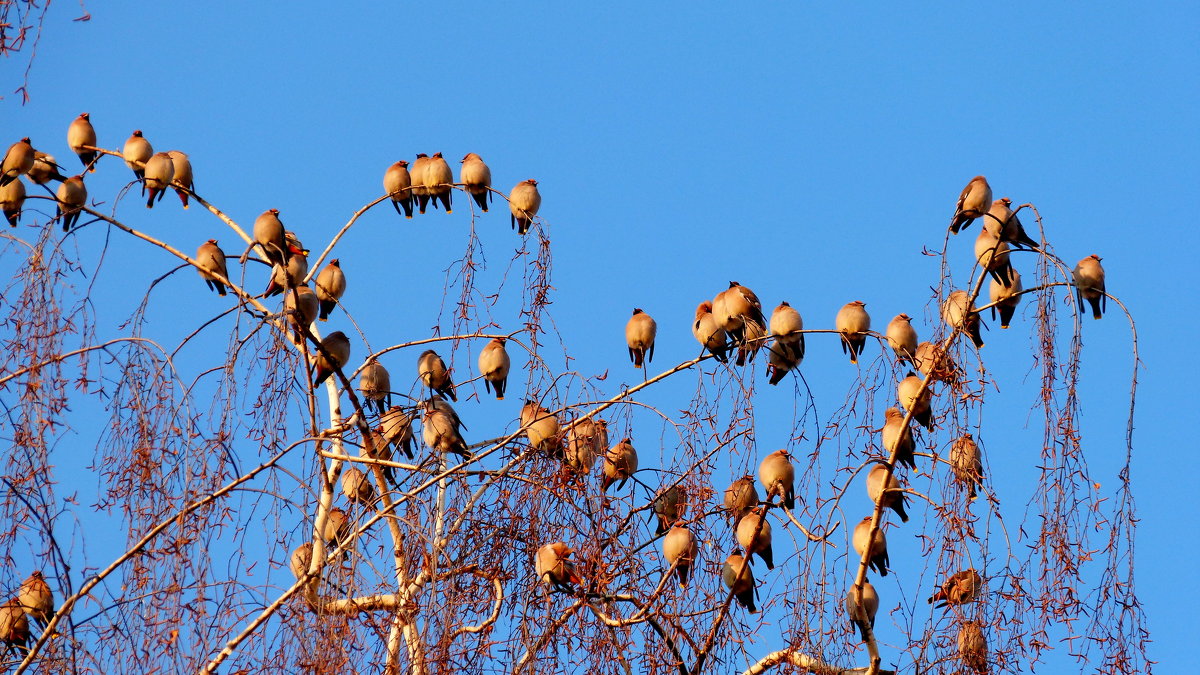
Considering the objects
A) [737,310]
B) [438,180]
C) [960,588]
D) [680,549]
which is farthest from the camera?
[438,180]

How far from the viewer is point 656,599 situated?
474 centimetres

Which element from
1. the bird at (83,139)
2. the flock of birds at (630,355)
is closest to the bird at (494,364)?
the flock of birds at (630,355)

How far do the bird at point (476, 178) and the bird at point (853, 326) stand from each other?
1616mm

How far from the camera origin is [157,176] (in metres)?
6.38

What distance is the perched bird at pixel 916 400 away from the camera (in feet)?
16.1

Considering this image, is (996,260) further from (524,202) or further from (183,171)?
(183,171)

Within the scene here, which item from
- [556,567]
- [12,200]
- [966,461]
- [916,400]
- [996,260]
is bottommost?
[556,567]

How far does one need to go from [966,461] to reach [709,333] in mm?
1685

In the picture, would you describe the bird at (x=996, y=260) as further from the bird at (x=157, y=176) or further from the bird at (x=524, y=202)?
the bird at (x=157, y=176)

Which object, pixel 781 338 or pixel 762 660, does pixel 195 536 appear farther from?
pixel 781 338

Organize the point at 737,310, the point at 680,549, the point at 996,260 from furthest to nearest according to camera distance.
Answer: the point at 737,310, the point at 996,260, the point at 680,549

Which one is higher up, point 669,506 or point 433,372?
point 433,372

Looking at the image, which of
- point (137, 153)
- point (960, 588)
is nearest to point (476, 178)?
point (137, 153)

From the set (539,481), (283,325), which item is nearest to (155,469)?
(283,325)
